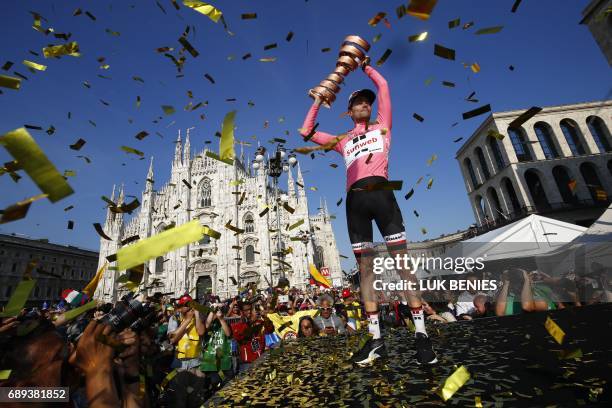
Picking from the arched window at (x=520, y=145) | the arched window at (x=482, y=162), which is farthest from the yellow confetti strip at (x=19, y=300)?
the arched window at (x=482, y=162)

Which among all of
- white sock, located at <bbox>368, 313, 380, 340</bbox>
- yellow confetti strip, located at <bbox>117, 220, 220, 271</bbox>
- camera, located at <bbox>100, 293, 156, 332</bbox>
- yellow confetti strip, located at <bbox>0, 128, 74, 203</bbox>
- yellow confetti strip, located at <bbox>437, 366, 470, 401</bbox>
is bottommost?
yellow confetti strip, located at <bbox>437, 366, 470, 401</bbox>

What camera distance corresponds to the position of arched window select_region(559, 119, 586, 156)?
28.9 m

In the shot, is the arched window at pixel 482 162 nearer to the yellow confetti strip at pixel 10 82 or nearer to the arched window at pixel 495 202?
the arched window at pixel 495 202

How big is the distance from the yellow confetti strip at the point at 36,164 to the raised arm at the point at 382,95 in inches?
132

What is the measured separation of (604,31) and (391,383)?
21.3m

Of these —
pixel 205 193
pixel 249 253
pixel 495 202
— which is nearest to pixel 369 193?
pixel 495 202

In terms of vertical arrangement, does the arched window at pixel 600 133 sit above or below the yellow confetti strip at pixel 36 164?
above

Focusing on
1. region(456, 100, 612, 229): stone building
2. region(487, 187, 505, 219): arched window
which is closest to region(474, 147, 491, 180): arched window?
region(456, 100, 612, 229): stone building

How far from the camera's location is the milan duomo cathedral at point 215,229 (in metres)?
38.7

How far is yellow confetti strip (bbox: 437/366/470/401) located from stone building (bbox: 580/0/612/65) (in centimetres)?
2008

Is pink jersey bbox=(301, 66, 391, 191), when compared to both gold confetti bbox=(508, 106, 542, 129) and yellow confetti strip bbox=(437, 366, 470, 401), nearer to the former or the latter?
gold confetti bbox=(508, 106, 542, 129)

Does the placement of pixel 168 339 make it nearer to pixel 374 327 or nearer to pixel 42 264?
pixel 374 327

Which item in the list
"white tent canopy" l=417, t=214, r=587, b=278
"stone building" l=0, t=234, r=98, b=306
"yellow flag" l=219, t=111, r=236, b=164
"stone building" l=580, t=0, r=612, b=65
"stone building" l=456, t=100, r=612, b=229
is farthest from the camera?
"stone building" l=0, t=234, r=98, b=306

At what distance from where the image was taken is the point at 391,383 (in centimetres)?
213
